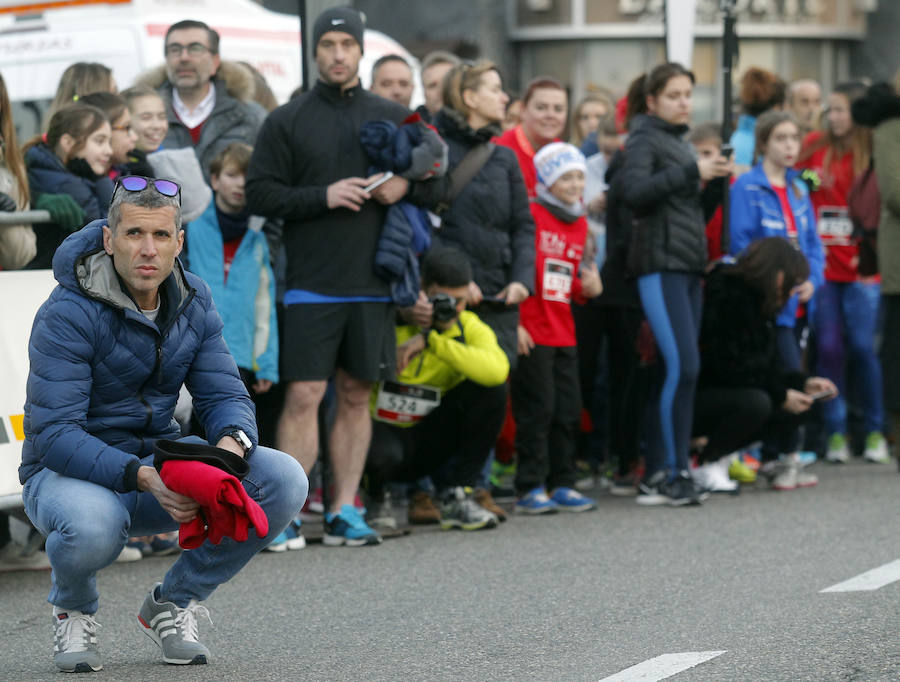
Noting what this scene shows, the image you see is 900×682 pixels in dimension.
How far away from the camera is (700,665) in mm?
5363

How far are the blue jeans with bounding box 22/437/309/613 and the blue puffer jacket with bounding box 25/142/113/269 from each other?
8.30ft

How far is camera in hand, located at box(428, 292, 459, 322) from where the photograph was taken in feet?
28.7

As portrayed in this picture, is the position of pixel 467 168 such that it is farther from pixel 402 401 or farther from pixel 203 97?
pixel 203 97

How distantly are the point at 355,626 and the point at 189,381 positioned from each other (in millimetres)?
1141

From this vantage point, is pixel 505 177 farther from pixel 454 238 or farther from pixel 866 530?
pixel 866 530

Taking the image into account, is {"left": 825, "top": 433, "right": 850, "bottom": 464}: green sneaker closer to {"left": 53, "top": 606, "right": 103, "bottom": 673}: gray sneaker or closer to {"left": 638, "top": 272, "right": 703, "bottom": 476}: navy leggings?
{"left": 638, "top": 272, "right": 703, "bottom": 476}: navy leggings

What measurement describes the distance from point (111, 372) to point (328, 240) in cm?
293

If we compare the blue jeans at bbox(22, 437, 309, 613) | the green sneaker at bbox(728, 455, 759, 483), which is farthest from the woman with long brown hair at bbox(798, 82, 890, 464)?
the blue jeans at bbox(22, 437, 309, 613)

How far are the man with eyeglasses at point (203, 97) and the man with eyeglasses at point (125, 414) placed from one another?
386cm

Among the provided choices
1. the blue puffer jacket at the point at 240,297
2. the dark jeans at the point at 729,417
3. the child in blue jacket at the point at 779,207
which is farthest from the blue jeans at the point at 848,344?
the blue puffer jacket at the point at 240,297

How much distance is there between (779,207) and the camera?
432 inches

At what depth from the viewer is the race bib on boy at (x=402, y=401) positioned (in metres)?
8.89

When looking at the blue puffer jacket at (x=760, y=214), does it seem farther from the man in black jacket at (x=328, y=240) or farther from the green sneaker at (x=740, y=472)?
the man in black jacket at (x=328, y=240)

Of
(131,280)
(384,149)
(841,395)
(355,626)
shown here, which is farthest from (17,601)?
(841,395)
